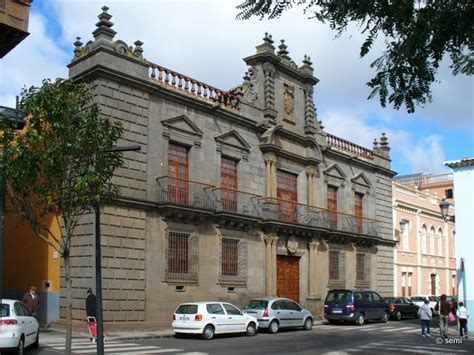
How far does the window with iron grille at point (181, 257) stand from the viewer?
Result: 25.2 meters

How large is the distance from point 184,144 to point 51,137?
1346cm

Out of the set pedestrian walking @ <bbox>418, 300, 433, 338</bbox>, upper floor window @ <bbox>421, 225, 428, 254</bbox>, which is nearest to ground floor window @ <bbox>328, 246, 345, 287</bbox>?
pedestrian walking @ <bbox>418, 300, 433, 338</bbox>

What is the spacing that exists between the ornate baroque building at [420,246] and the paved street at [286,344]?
61.8 ft

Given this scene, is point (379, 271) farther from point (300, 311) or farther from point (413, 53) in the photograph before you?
point (413, 53)

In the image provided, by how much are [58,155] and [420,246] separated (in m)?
37.9

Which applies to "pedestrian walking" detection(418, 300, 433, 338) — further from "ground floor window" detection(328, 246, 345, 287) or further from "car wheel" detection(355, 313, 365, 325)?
"ground floor window" detection(328, 246, 345, 287)

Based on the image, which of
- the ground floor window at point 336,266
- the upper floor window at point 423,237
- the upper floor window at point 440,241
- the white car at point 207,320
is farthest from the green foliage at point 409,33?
the upper floor window at point 440,241

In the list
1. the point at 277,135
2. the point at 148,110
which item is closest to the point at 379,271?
the point at 277,135

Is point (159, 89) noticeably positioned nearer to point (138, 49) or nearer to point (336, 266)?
point (138, 49)

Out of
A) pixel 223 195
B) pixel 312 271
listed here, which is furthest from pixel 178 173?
pixel 312 271

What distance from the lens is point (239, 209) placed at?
28672 millimetres

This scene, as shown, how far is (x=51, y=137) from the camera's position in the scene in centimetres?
1324

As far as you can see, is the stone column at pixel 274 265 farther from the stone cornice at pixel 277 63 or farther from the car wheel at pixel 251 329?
the stone cornice at pixel 277 63

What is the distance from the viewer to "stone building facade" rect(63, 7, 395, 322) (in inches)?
921
